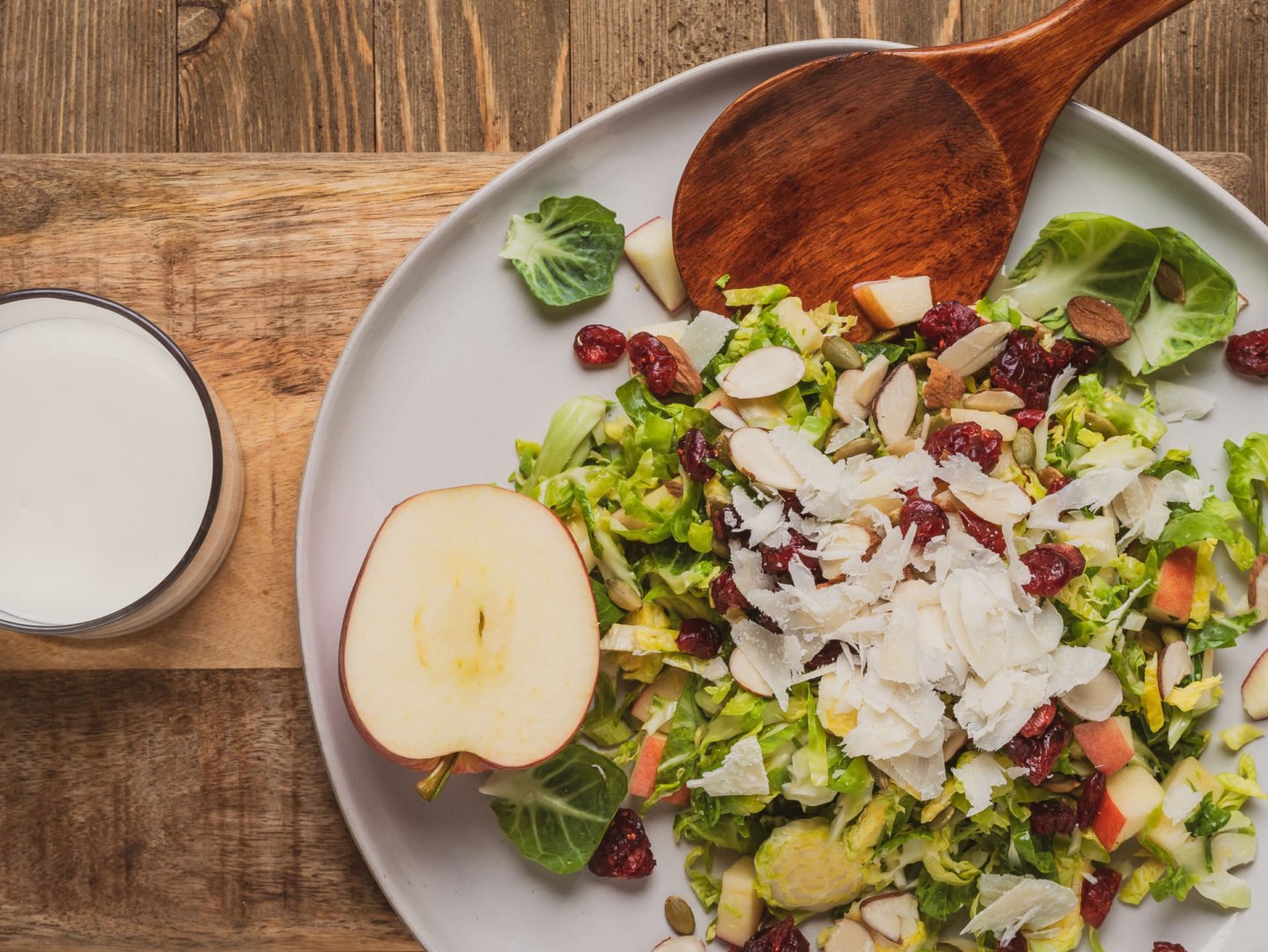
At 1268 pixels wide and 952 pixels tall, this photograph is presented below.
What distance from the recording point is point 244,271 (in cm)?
165

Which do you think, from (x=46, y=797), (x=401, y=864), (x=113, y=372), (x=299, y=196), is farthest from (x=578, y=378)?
(x=46, y=797)

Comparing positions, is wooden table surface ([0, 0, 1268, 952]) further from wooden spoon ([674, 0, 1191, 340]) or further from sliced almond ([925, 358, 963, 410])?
sliced almond ([925, 358, 963, 410])

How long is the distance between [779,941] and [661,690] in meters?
0.42

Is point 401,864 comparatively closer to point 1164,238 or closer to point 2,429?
point 2,429

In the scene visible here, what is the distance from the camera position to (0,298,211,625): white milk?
1488 mm

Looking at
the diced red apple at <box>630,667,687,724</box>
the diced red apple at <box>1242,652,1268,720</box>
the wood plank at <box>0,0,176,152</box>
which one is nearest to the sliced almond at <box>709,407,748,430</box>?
the diced red apple at <box>630,667,687,724</box>

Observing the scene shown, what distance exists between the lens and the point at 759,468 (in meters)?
1.48

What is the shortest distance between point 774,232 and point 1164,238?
0.62 m

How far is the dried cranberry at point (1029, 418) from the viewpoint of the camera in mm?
1570

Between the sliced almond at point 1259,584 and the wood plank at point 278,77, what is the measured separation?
166 centimetres

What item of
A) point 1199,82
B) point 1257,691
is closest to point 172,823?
point 1257,691

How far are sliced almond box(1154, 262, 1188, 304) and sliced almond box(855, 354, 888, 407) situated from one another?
1.61ft

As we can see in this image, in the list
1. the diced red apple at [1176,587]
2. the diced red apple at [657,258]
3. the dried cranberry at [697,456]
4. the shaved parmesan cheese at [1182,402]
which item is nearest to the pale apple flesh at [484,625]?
the dried cranberry at [697,456]

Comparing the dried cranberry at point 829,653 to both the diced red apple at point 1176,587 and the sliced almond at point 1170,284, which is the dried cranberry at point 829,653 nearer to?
the diced red apple at point 1176,587
